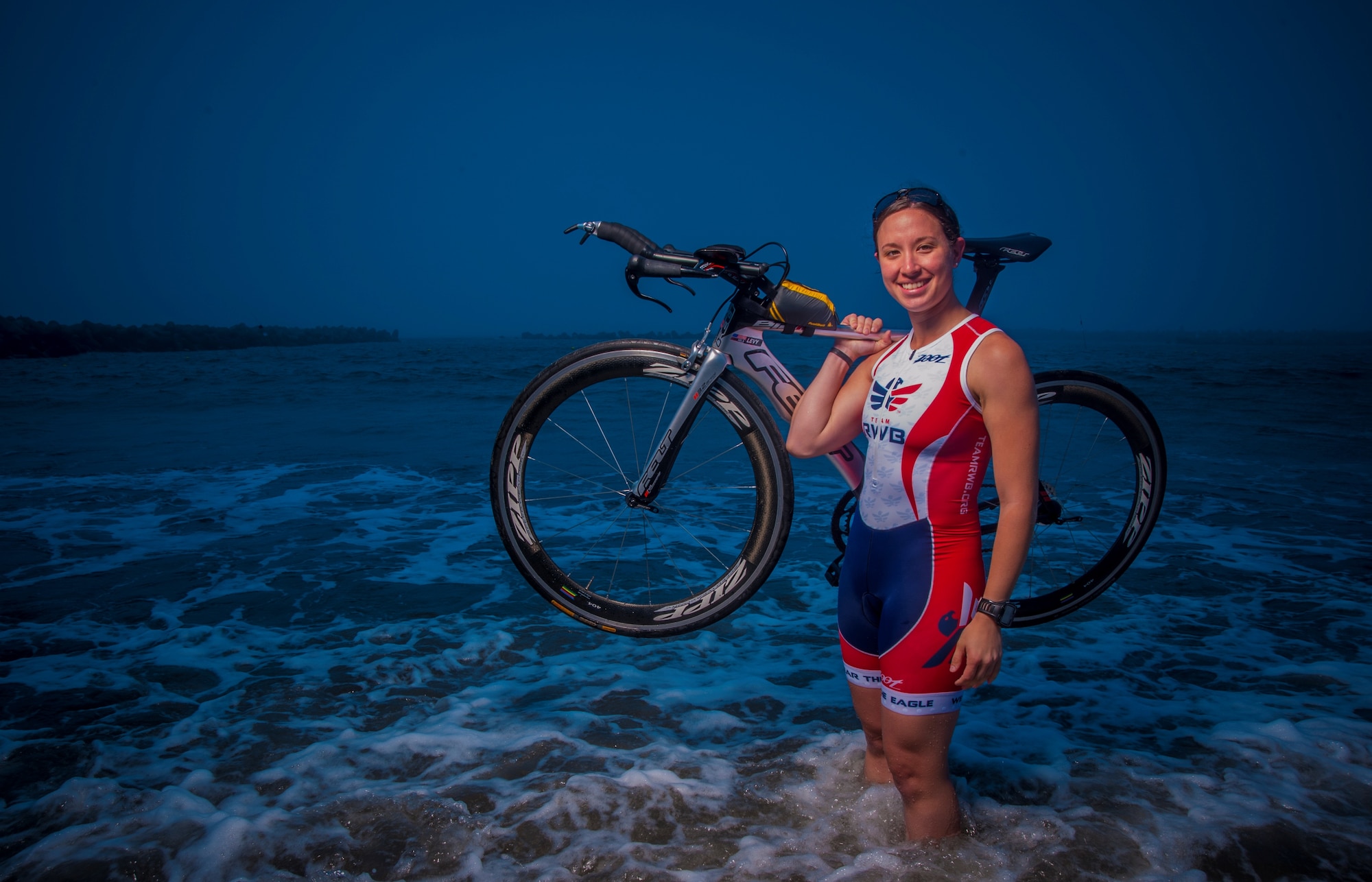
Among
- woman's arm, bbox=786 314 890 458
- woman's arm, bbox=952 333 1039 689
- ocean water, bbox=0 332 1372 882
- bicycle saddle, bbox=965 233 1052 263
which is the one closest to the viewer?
woman's arm, bbox=952 333 1039 689

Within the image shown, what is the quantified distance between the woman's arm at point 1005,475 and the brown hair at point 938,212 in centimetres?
42

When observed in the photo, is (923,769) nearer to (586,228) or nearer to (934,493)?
(934,493)

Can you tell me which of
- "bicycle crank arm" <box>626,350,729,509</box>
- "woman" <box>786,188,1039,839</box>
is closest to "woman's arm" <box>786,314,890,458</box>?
"woman" <box>786,188,1039,839</box>

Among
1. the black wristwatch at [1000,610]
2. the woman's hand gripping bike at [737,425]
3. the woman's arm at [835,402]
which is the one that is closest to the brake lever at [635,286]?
the woman's hand gripping bike at [737,425]

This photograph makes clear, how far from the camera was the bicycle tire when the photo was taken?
3.21 meters

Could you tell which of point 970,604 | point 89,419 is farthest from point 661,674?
point 89,419

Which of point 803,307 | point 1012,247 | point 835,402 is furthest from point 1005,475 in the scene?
point 1012,247

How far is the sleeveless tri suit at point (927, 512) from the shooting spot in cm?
220

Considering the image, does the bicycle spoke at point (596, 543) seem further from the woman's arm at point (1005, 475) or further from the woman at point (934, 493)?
the woman's arm at point (1005, 475)

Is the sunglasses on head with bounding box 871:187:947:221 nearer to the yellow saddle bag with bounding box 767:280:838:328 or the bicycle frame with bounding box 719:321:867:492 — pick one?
the yellow saddle bag with bounding box 767:280:838:328

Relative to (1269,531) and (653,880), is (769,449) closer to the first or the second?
(653,880)

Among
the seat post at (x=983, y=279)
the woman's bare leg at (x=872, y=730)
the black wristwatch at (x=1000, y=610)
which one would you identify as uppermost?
the seat post at (x=983, y=279)

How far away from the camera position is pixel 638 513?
24.6ft

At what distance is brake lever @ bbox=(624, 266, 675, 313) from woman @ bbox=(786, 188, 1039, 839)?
122cm
